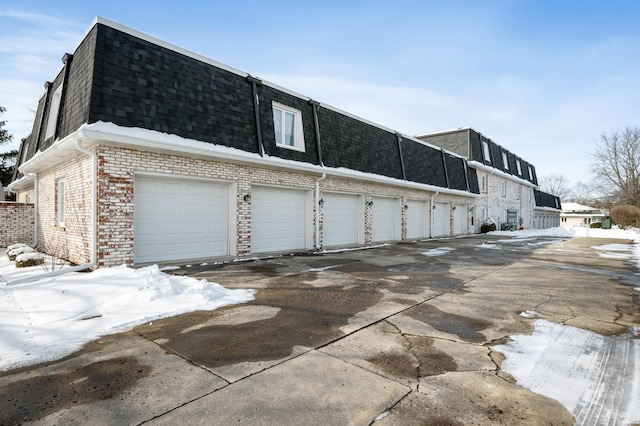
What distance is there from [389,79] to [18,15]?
1250 cm

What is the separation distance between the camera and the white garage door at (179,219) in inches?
304

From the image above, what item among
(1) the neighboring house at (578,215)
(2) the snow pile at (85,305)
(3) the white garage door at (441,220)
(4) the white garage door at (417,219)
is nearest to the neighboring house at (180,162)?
(2) the snow pile at (85,305)

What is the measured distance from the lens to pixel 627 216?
28.0m

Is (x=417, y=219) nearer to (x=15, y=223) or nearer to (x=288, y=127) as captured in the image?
(x=288, y=127)

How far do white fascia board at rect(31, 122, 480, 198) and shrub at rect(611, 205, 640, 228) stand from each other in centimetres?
3134

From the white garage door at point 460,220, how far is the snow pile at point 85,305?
63.0 ft

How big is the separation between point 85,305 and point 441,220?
19298 millimetres

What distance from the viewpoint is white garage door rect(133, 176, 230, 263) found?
7711 millimetres

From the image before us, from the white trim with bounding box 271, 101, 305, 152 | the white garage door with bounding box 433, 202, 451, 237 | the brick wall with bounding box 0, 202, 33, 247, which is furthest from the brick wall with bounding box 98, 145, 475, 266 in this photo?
the white garage door with bounding box 433, 202, 451, 237

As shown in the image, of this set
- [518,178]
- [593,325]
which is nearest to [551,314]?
[593,325]

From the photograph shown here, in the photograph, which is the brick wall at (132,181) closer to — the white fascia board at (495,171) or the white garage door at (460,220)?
the white garage door at (460,220)

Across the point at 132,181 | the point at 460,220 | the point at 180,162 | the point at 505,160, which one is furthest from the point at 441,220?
the point at 132,181

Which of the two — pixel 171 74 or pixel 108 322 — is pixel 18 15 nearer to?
pixel 171 74

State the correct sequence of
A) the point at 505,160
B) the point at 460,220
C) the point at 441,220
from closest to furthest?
1. the point at 441,220
2. the point at 460,220
3. the point at 505,160
